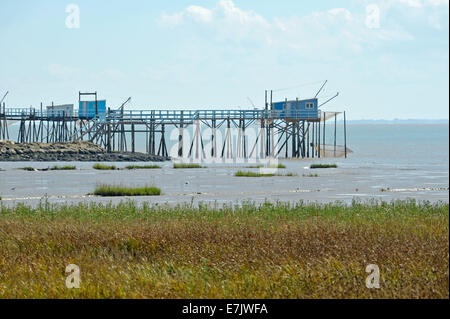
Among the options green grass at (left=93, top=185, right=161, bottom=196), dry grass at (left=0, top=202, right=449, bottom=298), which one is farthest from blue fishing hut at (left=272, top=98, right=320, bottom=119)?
dry grass at (left=0, top=202, right=449, bottom=298)

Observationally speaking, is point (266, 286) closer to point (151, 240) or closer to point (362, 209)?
point (151, 240)

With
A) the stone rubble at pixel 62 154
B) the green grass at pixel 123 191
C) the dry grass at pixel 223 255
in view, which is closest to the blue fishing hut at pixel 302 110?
the stone rubble at pixel 62 154

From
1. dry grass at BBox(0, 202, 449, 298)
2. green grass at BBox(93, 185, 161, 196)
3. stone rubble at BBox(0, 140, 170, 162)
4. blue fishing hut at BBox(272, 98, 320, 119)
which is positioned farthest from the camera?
blue fishing hut at BBox(272, 98, 320, 119)

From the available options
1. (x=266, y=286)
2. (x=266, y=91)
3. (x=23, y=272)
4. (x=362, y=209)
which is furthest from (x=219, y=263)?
(x=266, y=91)

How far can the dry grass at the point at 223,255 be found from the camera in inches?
346

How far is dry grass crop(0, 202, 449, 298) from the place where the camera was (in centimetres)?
878

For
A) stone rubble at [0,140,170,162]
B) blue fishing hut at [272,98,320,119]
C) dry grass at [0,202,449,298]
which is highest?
blue fishing hut at [272,98,320,119]

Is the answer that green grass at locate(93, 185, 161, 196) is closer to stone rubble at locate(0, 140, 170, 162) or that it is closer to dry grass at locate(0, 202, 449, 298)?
dry grass at locate(0, 202, 449, 298)

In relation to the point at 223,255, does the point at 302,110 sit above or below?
above

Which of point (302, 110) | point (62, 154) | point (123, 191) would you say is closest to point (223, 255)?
point (123, 191)

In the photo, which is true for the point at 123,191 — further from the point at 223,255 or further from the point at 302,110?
the point at 302,110

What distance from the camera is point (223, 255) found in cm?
1132

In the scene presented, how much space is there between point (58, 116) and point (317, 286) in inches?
3359

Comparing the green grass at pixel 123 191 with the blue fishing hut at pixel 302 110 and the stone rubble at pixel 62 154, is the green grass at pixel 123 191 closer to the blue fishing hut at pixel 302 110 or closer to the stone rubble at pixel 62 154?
the stone rubble at pixel 62 154
